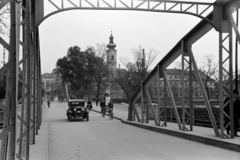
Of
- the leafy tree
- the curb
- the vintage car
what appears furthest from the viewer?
the leafy tree

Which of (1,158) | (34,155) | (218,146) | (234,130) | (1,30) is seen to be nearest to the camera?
(1,158)

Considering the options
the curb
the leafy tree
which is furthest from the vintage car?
the leafy tree

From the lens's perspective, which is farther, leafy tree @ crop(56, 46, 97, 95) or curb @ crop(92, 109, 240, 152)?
leafy tree @ crop(56, 46, 97, 95)

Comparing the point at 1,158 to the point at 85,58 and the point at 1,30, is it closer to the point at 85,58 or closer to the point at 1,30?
the point at 1,30

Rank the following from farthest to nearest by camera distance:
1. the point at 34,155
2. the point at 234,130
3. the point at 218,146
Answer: the point at 234,130 < the point at 218,146 < the point at 34,155

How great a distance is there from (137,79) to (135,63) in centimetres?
238

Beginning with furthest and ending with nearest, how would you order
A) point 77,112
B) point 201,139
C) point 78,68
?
point 78,68 → point 77,112 → point 201,139

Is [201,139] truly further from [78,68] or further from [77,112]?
[78,68]

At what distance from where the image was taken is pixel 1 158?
5.35 m

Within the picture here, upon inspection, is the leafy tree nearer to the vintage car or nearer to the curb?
the vintage car

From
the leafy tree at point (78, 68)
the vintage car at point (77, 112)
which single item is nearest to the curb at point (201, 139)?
the vintage car at point (77, 112)

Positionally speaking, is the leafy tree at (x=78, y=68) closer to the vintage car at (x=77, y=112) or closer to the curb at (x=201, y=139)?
the vintage car at (x=77, y=112)

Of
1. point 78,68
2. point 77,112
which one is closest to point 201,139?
point 77,112

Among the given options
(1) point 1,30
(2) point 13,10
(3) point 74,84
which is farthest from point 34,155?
(3) point 74,84
